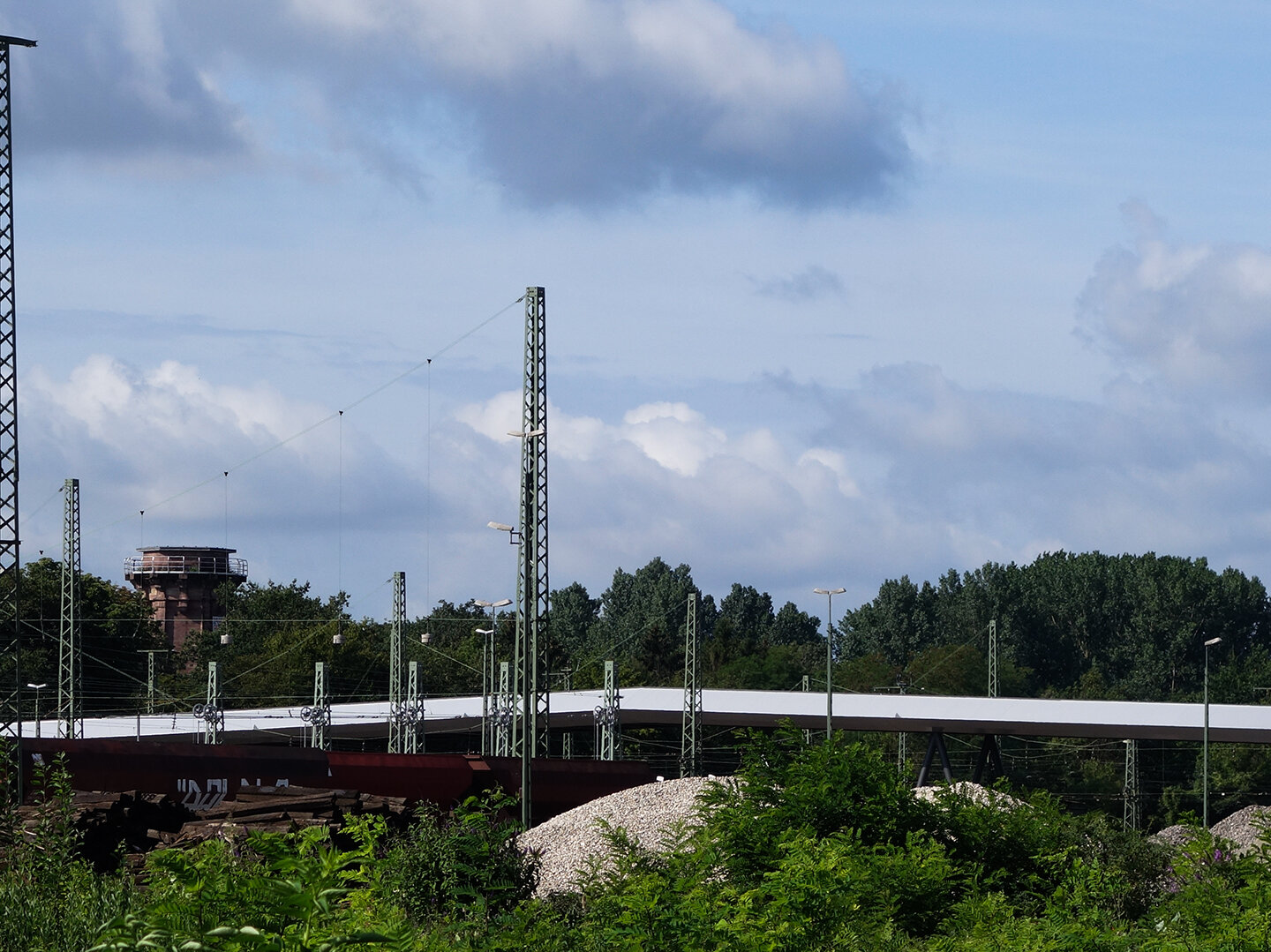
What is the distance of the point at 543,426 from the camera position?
119 feet

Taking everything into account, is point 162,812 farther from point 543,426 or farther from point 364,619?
point 364,619

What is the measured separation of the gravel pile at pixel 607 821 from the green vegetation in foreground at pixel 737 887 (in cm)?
935

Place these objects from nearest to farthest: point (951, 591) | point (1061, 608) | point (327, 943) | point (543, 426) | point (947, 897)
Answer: point (327, 943) < point (947, 897) < point (543, 426) < point (1061, 608) < point (951, 591)

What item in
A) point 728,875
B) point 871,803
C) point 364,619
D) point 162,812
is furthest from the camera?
point 364,619

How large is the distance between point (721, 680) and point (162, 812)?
101669 mm

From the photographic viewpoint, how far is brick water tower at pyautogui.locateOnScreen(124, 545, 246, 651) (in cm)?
11812

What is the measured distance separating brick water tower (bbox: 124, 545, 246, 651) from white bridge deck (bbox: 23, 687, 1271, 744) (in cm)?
5052

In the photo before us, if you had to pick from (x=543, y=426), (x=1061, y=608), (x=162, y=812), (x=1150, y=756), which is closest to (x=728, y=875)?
(x=162, y=812)

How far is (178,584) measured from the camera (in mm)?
118562

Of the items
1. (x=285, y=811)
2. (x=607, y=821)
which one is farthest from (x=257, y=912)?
(x=607, y=821)

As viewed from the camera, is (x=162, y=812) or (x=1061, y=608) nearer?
(x=162, y=812)

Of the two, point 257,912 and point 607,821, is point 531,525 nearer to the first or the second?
point 607,821

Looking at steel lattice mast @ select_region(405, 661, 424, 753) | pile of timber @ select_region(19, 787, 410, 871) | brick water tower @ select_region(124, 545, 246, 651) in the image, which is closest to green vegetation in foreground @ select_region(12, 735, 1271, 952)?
pile of timber @ select_region(19, 787, 410, 871)

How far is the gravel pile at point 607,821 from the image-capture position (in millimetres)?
31359
